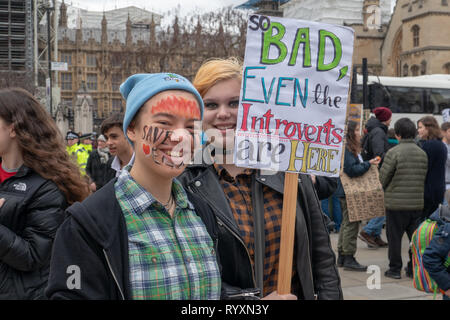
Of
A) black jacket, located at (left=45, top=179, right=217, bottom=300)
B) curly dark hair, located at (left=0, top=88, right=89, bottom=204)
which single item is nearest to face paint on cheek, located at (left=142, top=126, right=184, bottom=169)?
black jacket, located at (left=45, top=179, right=217, bottom=300)

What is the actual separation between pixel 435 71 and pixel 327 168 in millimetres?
45399

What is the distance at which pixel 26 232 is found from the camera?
2.79 m

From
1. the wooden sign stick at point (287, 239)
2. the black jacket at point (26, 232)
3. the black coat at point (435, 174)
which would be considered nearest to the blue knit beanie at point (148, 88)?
the wooden sign stick at point (287, 239)

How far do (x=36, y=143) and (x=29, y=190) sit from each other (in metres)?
0.30

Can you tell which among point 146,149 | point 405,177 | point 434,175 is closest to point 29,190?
point 146,149

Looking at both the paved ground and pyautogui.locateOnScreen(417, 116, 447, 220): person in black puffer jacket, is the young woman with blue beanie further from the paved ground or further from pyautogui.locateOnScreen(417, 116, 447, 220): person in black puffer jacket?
pyautogui.locateOnScreen(417, 116, 447, 220): person in black puffer jacket

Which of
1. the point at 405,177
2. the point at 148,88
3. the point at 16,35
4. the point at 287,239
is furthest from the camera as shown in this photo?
the point at 16,35

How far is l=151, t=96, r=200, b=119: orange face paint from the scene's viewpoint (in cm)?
181

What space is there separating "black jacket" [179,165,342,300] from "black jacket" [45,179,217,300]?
25.3 inches

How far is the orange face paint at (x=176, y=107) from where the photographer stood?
1.81 metres

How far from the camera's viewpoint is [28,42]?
155ft

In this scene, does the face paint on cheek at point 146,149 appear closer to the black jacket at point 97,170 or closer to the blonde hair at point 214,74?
the blonde hair at point 214,74

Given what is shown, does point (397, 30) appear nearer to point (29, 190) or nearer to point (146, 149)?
point (29, 190)
